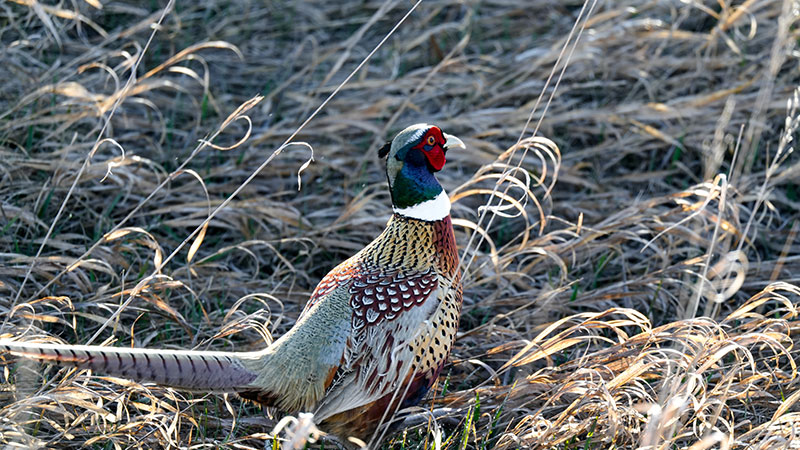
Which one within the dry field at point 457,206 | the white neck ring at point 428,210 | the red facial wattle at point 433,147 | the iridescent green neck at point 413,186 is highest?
the red facial wattle at point 433,147

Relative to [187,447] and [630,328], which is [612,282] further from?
[187,447]

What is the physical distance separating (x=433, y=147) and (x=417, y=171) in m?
0.08

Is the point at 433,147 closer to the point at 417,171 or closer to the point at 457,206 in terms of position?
the point at 417,171

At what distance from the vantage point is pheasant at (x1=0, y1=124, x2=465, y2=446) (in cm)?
224

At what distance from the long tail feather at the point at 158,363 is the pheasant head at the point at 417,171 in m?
0.64

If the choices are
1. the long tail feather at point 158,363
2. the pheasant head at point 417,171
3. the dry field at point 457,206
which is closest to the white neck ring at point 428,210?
the pheasant head at point 417,171

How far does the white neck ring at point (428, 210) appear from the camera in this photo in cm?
258

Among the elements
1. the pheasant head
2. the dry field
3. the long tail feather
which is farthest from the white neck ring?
the long tail feather

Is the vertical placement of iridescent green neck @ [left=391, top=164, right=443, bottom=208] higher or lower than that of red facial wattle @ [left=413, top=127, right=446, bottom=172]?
lower

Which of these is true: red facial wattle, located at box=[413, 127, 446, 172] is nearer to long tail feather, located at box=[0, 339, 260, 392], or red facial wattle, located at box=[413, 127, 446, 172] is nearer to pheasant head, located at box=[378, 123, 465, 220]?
pheasant head, located at box=[378, 123, 465, 220]

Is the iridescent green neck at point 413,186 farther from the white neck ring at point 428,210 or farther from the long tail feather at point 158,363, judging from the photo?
the long tail feather at point 158,363

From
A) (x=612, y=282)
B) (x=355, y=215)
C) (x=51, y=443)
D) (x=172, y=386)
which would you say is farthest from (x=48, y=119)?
(x=612, y=282)

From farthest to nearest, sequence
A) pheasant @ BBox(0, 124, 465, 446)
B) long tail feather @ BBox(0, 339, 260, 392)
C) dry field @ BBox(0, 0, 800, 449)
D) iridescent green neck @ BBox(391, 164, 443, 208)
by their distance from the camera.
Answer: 1. iridescent green neck @ BBox(391, 164, 443, 208)
2. dry field @ BBox(0, 0, 800, 449)
3. pheasant @ BBox(0, 124, 465, 446)
4. long tail feather @ BBox(0, 339, 260, 392)

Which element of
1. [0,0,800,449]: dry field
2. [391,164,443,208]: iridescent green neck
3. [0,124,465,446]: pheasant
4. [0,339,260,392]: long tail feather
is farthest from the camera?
[391,164,443,208]: iridescent green neck
